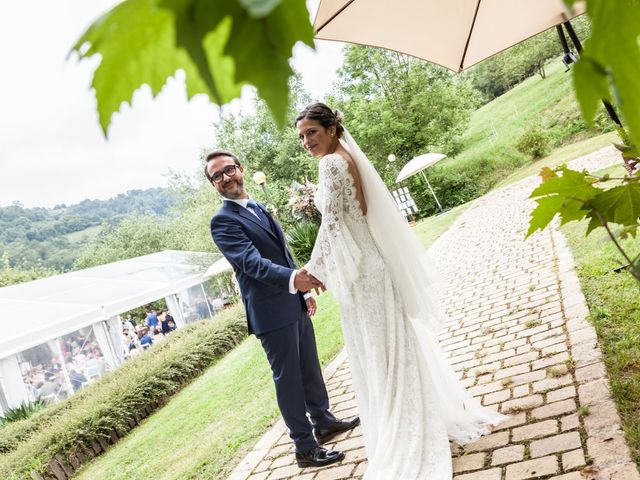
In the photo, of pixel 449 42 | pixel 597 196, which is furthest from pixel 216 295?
pixel 597 196

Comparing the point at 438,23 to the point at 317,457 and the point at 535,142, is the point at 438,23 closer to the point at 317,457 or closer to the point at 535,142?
the point at 317,457

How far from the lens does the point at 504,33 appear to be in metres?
3.90

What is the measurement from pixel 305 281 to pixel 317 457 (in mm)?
1186

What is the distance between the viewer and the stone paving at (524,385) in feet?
8.64

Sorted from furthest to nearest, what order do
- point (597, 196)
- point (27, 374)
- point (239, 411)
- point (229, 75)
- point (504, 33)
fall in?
point (27, 374)
point (239, 411)
point (504, 33)
point (597, 196)
point (229, 75)

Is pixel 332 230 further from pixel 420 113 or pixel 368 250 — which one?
pixel 420 113

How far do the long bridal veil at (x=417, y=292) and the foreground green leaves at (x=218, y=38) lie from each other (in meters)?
2.82

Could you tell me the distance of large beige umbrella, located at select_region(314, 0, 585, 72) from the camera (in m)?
3.42

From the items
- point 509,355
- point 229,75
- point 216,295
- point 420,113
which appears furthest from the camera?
point 420,113

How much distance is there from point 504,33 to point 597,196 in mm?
3049

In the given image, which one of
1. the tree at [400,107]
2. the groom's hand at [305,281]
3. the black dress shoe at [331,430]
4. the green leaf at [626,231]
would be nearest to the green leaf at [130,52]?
the green leaf at [626,231]

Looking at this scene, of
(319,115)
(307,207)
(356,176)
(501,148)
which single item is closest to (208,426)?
(356,176)

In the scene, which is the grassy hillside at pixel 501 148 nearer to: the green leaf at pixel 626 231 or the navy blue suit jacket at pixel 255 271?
the navy blue suit jacket at pixel 255 271

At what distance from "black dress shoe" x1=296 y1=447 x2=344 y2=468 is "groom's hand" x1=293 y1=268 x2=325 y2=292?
3.66ft
